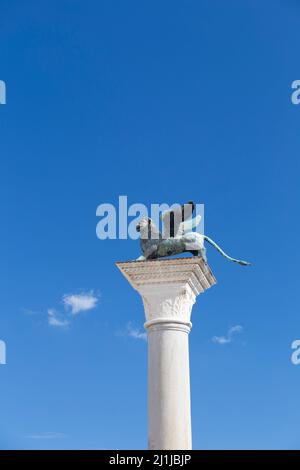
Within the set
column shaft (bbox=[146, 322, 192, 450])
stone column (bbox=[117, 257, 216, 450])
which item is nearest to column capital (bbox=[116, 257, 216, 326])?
stone column (bbox=[117, 257, 216, 450])

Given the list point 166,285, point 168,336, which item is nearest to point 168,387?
point 168,336

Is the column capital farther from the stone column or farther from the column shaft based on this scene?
the column shaft

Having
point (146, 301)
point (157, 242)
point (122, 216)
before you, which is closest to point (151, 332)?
point (146, 301)

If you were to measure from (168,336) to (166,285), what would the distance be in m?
1.01

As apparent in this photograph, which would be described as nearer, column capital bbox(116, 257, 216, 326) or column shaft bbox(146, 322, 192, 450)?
column shaft bbox(146, 322, 192, 450)

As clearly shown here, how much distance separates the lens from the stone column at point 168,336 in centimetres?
1388

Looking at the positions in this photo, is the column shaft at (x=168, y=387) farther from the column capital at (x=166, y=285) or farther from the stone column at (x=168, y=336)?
the column capital at (x=166, y=285)

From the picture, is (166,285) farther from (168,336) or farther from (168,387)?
(168,387)

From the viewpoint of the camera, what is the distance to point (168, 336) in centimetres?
1441

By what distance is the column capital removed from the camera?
47.9 ft
